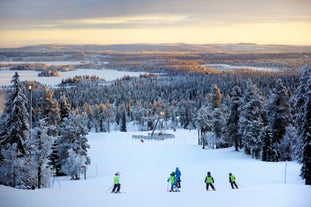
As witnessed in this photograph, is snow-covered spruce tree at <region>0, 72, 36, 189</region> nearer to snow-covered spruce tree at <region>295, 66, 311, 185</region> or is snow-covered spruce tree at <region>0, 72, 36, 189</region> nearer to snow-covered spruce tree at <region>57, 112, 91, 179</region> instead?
snow-covered spruce tree at <region>57, 112, 91, 179</region>

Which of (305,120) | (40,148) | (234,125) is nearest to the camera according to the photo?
(305,120)

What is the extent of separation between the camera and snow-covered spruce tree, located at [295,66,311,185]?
1216 inches

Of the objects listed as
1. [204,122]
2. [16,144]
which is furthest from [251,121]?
[16,144]

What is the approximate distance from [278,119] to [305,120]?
15.9 meters

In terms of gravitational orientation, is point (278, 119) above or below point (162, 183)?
above

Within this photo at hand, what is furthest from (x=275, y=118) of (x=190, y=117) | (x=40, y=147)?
(x=190, y=117)

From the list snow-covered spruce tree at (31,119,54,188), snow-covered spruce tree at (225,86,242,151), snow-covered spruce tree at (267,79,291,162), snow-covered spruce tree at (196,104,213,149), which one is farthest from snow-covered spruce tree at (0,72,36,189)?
snow-covered spruce tree at (196,104,213,149)

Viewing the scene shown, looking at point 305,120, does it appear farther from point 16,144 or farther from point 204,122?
point 204,122

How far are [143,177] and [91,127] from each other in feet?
309

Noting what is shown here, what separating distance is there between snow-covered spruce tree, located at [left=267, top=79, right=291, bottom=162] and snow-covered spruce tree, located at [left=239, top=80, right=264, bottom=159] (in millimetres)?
1501

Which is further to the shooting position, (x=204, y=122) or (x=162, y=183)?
(x=204, y=122)

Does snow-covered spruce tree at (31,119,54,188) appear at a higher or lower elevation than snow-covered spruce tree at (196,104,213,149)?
higher

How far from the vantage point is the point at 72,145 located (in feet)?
140

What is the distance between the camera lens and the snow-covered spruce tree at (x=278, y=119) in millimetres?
46562
